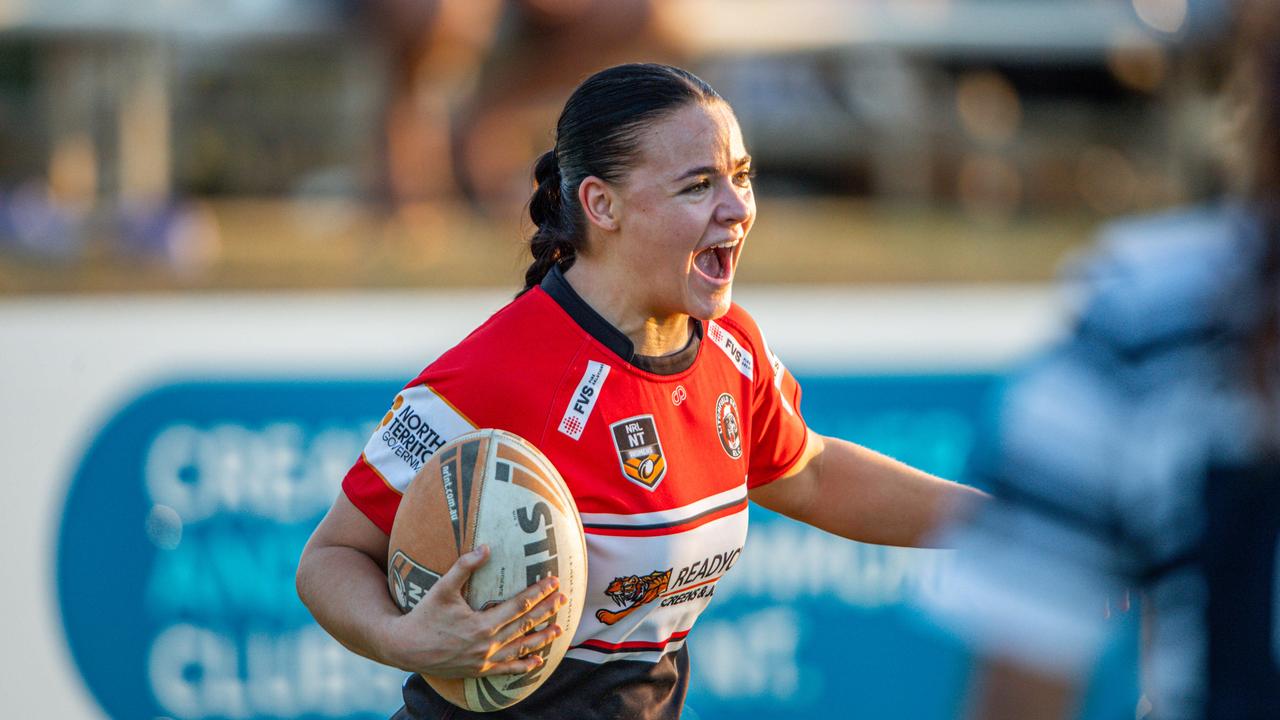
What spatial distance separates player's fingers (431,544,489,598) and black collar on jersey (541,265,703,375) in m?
0.39

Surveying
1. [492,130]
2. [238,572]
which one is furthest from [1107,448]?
[492,130]

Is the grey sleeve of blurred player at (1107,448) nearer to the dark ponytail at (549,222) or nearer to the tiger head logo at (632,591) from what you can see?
the tiger head logo at (632,591)

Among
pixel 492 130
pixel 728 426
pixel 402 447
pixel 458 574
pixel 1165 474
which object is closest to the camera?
pixel 1165 474

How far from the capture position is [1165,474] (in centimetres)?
127

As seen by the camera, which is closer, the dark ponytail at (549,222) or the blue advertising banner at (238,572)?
the dark ponytail at (549,222)

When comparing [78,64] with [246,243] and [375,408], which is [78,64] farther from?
[375,408]

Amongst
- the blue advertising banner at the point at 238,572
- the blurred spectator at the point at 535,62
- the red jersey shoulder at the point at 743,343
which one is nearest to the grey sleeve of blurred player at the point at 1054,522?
the red jersey shoulder at the point at 743,343

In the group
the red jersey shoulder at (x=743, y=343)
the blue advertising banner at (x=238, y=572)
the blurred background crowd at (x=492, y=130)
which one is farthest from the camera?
the blurred background crowd at (x=492, y=130)

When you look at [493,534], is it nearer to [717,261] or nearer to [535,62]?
[717,261]

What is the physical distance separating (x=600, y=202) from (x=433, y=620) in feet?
2.21

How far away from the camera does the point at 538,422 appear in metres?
1.99

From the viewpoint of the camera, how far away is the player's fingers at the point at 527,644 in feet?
6.10

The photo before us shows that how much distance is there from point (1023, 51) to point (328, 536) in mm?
5133

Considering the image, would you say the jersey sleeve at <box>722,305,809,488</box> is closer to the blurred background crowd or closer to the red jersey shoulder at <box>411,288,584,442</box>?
the red jersey shoulder at <box>411,288,584,442</box>
